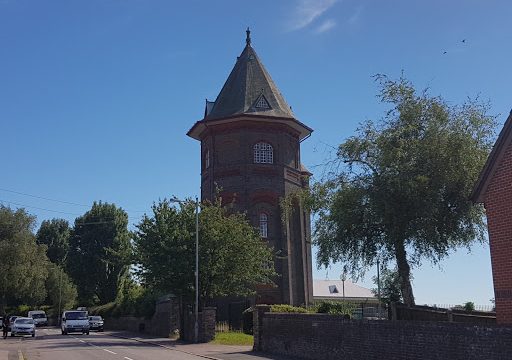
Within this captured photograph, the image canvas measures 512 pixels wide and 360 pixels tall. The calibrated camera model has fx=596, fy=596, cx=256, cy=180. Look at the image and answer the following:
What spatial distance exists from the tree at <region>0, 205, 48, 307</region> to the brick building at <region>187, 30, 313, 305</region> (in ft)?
72.2

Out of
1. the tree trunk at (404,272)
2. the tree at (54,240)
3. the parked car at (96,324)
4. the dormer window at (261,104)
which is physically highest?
the dormer window at (261,104)

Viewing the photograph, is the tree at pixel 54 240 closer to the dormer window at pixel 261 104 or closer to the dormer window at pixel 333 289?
the dormer window at pixel 333 289

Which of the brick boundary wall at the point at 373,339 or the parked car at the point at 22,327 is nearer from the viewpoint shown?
the brick boundary wall at the point at 373,339

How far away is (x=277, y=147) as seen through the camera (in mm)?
47375

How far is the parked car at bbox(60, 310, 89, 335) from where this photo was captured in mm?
46219

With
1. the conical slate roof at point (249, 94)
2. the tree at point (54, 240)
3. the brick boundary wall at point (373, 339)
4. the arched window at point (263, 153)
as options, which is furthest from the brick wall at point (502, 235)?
the tree at point (54, 240)

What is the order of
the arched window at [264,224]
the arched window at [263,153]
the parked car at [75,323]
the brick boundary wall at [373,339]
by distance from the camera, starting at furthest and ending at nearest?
1. the arched window at [263,153]
2. the arched window at [264,224]
3. the parked car at [75,323]
4. the brick boundary wall at [373,339]

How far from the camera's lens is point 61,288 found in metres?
82.7

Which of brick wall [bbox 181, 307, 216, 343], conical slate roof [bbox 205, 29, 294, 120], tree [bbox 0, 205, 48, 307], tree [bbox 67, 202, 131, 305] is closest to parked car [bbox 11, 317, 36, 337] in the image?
tree [bbox 0, 205, 48, 307]

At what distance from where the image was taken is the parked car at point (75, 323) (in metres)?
46.2

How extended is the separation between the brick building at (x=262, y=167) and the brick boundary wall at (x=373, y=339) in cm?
1868

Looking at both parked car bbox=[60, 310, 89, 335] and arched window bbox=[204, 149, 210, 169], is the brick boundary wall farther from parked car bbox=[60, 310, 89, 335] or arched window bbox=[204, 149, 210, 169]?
parked car bbox=[60, 310, 89, 335]

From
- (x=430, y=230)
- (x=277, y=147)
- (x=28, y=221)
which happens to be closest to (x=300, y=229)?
(x=277, y=147)

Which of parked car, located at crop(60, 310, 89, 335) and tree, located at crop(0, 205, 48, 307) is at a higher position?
tree, located at crop(0, 205, 48, 307)
